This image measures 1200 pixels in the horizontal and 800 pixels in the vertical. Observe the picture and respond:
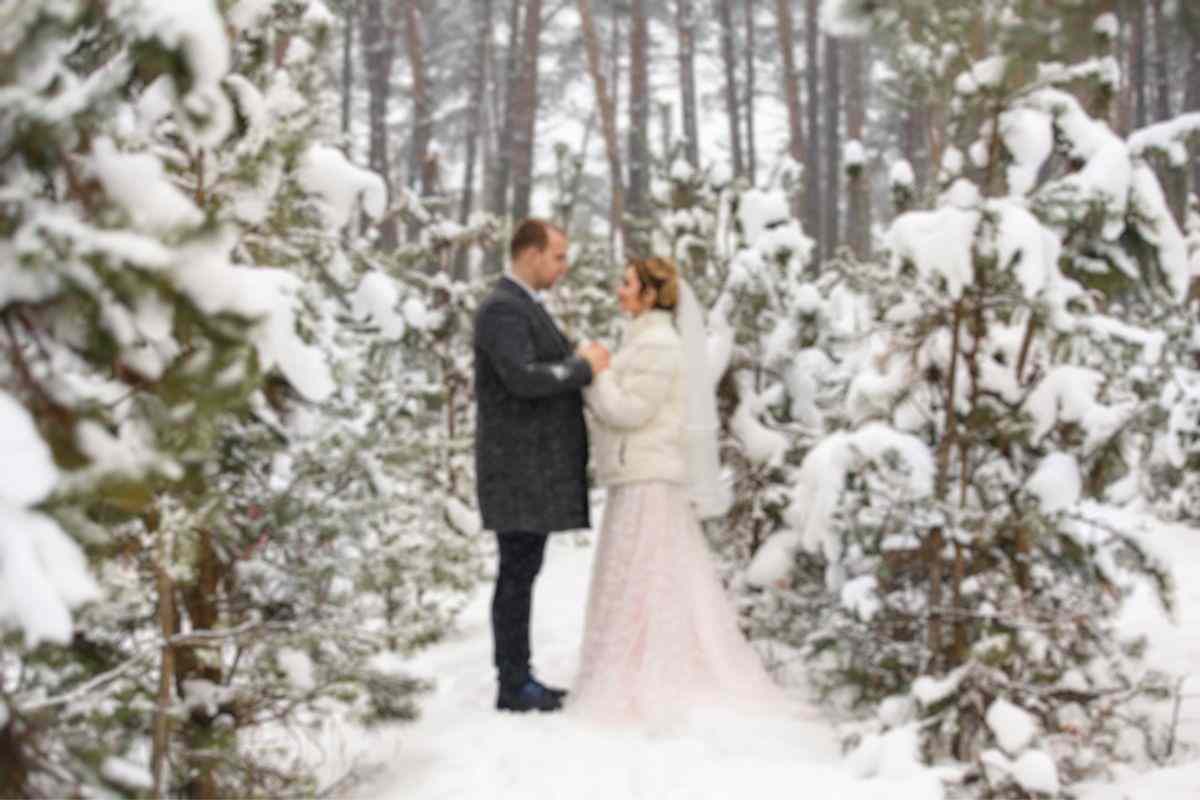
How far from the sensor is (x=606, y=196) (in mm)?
34500

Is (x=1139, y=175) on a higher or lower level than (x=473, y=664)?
higher

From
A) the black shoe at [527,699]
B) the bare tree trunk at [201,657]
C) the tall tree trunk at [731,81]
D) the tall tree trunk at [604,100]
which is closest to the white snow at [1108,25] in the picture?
the bare tree trunk at [201,657]

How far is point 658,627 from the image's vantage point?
521 cm

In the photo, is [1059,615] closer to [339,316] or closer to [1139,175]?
[1139,175]

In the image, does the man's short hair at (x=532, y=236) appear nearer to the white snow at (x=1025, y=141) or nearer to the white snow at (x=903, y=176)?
the white snow at (x=903, y=176)

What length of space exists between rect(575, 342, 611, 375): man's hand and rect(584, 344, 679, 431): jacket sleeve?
1.4 inches

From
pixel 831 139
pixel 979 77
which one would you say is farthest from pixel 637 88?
pixel 979 77

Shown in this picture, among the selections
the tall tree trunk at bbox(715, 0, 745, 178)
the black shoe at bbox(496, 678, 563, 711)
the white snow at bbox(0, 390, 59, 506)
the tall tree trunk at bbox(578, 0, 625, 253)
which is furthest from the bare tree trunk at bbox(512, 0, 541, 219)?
the white snow at bbox(0, 390, 59, 506)

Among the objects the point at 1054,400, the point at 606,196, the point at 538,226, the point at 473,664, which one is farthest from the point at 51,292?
the point at 606,196

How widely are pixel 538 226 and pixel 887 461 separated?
1988mm

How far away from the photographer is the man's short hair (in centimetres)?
530

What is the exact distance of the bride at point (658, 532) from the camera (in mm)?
5152

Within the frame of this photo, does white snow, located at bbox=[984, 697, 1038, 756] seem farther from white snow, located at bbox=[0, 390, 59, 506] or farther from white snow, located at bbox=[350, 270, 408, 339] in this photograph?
white snow, located at bbox=[0, 390, 59, 506]

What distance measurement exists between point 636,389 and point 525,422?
52cm
